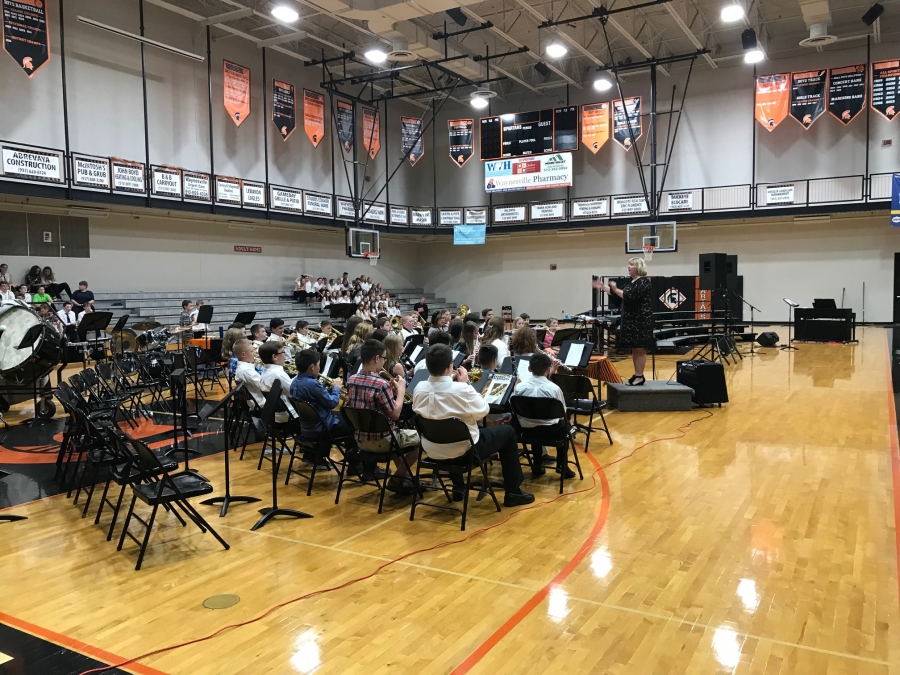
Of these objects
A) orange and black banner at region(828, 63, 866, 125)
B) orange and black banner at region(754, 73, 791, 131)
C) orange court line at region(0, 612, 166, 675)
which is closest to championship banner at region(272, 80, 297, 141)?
orange and black banner at region(754, 73, 791, 131)

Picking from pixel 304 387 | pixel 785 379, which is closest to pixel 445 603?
pixel 304 387

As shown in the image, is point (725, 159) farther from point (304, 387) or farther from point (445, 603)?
point (445, 603)

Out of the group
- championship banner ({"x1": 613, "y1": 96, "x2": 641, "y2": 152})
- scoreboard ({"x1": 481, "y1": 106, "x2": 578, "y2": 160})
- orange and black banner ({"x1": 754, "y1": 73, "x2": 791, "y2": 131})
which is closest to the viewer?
orange and black banner ({"x1": 754, "y1": 73, "x2": 791, "y2": 131})

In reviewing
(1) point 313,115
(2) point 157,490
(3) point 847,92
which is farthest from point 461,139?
(2) point 157,490

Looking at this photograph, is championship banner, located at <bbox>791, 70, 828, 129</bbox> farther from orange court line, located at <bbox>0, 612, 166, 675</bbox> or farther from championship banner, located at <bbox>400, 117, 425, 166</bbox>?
orange court line, located at <bbox>0, 612, 166, 675</bbox>

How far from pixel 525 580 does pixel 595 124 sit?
2012 cm

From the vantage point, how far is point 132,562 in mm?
4082

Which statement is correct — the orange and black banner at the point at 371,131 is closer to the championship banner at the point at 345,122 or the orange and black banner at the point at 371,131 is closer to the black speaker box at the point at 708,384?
the championship banner at the point at 345,122

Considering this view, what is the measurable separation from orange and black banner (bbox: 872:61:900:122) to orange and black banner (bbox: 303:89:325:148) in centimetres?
1580

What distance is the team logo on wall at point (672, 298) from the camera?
17.4 m

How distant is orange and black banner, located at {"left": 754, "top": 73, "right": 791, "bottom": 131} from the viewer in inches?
749

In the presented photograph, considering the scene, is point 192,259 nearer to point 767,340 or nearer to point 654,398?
point 654,398

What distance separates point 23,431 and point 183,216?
11.2 meters

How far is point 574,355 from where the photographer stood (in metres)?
7.52
